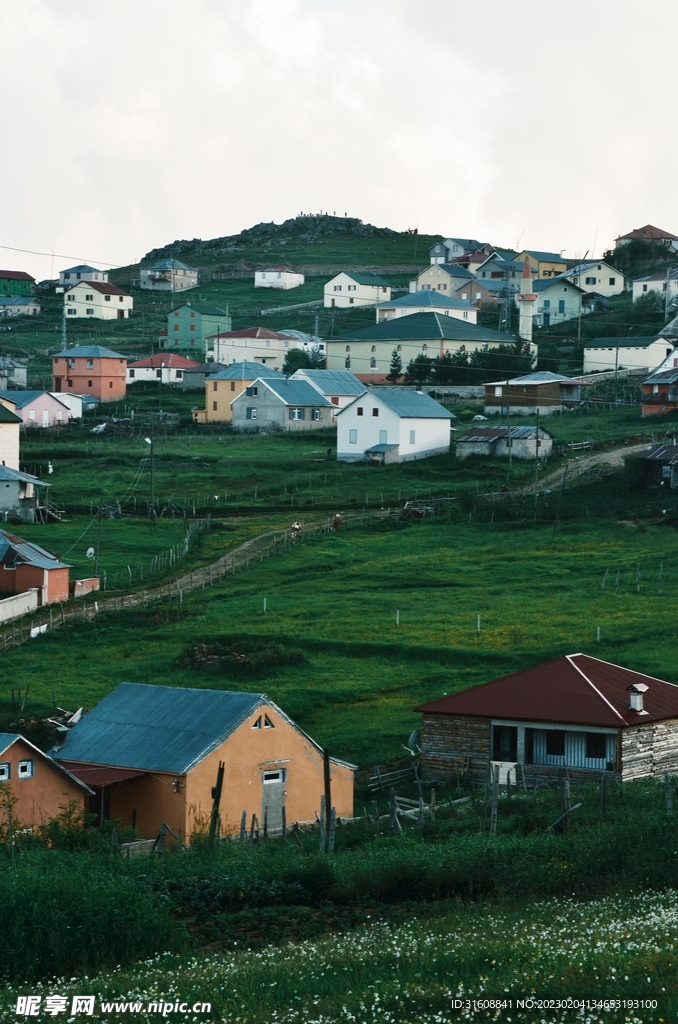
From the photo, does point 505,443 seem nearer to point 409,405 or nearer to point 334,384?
point 409,405

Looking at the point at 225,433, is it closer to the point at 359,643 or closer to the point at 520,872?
the point at 359,643

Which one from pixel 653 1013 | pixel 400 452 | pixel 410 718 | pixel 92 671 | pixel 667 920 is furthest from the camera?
pixel 400 452

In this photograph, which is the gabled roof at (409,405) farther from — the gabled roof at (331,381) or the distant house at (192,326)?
the distant house at (192,326)

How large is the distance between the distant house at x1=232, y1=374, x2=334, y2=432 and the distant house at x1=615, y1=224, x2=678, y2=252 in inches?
2181

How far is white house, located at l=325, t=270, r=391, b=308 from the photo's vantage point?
131 metres

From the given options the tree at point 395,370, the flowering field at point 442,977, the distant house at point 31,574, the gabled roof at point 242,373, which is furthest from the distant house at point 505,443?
the flowering field at point 442,977

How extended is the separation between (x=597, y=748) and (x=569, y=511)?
28.2 metres

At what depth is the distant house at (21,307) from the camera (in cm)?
13675

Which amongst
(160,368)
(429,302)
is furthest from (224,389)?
(429,302)

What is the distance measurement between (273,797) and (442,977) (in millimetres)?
19701

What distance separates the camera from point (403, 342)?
97312mm

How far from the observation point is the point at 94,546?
5912 cm

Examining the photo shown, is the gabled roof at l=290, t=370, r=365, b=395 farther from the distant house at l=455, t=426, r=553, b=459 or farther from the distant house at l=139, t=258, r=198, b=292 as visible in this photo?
the distant house at l=139, t=258, r=198, b=292

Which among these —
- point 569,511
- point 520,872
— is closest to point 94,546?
point 569,511
